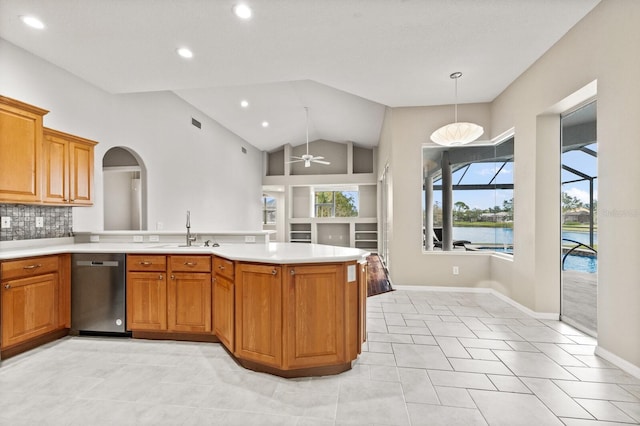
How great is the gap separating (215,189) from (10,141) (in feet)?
13.6

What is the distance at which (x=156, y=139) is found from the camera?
4730mm

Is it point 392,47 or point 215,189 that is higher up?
point 392,47

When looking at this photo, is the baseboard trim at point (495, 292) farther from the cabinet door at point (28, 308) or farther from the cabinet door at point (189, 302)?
the cabinet door at point (28, 308)

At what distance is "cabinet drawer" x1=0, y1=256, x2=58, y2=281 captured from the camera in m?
2.34


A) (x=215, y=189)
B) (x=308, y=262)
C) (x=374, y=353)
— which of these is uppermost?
(x=215, y=189)

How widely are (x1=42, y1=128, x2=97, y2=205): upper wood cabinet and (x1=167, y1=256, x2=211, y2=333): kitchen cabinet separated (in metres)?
1.45

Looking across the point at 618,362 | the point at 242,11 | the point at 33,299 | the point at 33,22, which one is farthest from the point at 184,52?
the point at 618,362

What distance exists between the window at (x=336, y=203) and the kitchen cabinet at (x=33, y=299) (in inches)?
331

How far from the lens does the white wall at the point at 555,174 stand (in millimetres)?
2207

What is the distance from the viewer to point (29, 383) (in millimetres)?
2082

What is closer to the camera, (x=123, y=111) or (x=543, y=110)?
(x=543, y=110)

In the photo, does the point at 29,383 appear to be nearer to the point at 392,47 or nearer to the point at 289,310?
the point at 289,310

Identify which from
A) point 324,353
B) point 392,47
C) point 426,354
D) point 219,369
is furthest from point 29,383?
point 392,47

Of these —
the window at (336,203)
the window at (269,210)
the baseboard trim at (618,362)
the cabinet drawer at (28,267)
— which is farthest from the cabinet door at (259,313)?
the window at (269,210)
